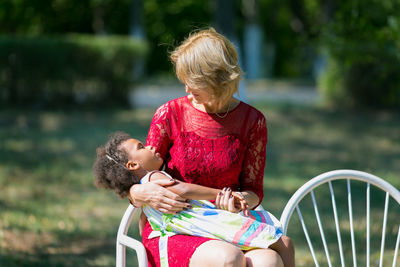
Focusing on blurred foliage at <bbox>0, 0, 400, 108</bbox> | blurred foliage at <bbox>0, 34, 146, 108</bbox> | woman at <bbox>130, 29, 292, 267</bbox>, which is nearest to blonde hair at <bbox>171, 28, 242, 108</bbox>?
woman at <bbox>130, 29, 292, 267</bbox>

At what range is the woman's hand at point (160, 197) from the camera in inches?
86.9

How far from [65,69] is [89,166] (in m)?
4.59

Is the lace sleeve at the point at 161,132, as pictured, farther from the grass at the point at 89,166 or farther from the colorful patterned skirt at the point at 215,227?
the grass at the point at 89,166

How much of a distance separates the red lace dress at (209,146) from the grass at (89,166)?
1967 mm

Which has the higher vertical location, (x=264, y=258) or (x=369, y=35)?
(x=369, y=35)

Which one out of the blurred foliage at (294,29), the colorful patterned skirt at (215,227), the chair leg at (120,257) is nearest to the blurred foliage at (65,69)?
the blurred foliage at (294,29)

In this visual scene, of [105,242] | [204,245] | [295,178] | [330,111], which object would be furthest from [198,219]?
[330,111]

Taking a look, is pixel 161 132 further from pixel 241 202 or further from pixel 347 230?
pixel 347 230

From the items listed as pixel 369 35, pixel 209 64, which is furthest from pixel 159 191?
pixel 369 35

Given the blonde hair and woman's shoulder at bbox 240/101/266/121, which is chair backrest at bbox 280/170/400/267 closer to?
woman's shoulder at bbox 240/101/266/121

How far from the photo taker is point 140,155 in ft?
7.63

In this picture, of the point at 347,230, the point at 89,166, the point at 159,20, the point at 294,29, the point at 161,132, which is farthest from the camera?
the point at 159,20

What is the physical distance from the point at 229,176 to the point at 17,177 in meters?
5.38

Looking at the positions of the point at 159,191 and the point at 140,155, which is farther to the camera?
the point at 140,155
